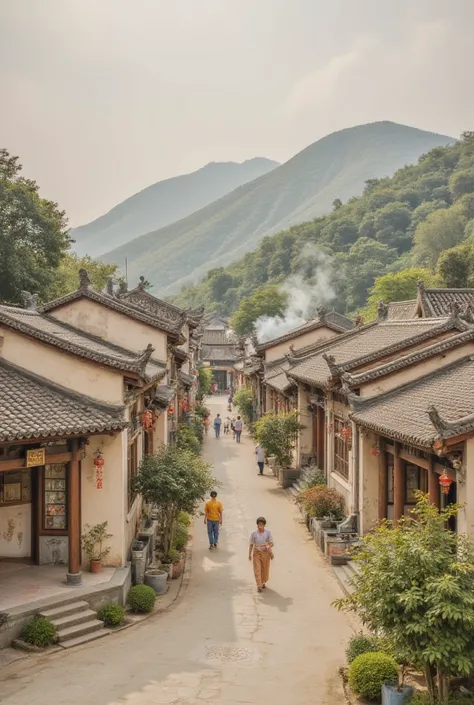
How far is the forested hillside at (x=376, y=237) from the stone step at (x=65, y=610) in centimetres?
5273

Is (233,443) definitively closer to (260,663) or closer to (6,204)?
(6,204)

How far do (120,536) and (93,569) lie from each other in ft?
2.67

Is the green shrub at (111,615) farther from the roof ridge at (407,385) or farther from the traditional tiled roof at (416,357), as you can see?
the traditional tiled roof at (416,357)

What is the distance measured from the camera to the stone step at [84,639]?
39.3 feet

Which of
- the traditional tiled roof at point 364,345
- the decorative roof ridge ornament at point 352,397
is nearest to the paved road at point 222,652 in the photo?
the decorative roof ridge ornament at point 352,397

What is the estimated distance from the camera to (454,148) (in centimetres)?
11462

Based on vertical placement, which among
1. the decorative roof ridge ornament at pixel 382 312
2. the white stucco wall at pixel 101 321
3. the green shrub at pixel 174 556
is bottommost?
the green shrub at pixel 174 556

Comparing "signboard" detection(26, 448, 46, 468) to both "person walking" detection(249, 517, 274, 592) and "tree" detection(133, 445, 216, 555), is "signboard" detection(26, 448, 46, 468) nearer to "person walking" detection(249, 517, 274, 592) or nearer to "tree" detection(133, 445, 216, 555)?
"tree" detection(133, 445, 216, 555)

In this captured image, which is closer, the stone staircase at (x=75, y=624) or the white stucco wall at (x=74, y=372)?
the stone staircase at (x=75, y=624)

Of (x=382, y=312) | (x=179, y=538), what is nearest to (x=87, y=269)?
(x=382, y=312)

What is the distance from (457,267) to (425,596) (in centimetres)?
4599

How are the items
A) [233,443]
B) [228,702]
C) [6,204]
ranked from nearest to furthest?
[228,702] < [6,204] < [233,443]

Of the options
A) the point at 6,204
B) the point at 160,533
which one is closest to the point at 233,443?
the point at 6,204

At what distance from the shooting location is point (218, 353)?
83750mm
